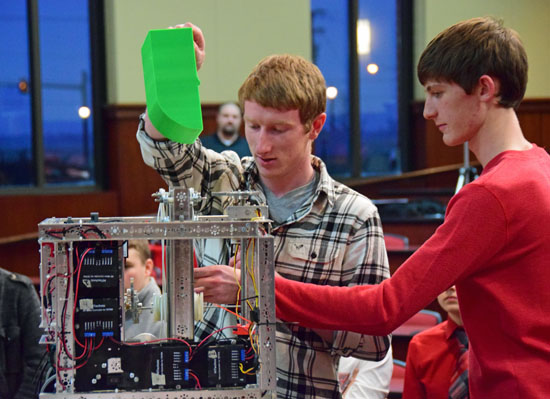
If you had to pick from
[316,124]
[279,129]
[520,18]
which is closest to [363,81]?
[520,18]

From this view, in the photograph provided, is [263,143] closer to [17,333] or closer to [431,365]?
[431,365]

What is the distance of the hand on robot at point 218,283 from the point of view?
131cm

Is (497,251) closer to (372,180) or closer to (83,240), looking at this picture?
(83,240)

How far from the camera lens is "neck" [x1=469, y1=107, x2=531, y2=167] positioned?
1.38m

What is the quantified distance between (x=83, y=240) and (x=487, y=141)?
732 mm

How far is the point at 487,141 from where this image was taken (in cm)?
140

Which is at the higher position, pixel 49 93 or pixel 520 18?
pixel 520 18

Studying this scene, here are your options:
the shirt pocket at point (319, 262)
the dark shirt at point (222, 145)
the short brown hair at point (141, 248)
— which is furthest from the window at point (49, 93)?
the shirt pocket at point (319, 262)

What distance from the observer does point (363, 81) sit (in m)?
7.47

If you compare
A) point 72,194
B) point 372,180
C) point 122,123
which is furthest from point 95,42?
point 372,180

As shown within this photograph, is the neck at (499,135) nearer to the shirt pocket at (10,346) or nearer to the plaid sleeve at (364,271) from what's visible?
the plaid sleeve at (364,271)

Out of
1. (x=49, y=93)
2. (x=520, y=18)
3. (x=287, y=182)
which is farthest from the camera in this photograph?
(x=520, y=18)

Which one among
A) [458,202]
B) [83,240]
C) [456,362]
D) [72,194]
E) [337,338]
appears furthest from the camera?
[72,194]

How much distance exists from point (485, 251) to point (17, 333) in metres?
2.47
